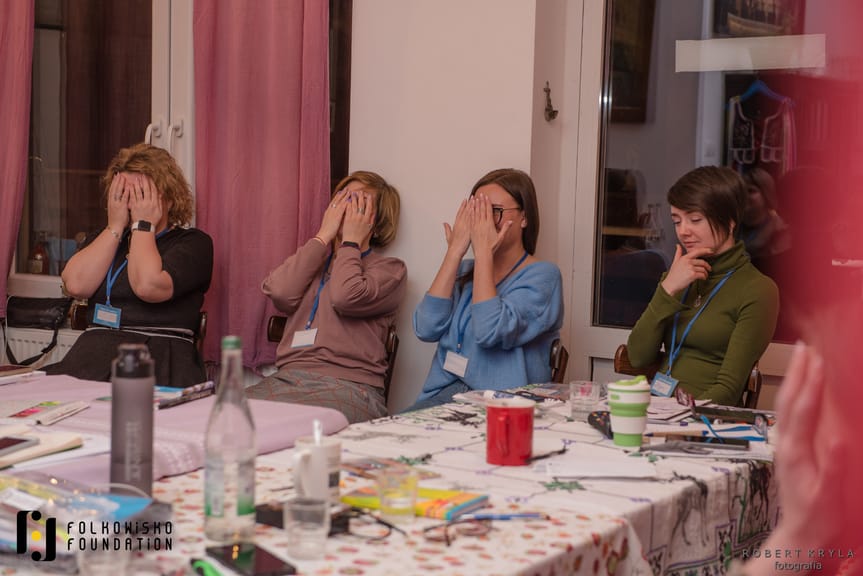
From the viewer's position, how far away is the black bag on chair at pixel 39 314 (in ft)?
13.8

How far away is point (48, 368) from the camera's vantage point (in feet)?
11.2

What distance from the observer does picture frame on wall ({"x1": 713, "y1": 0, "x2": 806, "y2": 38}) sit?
11.1ft

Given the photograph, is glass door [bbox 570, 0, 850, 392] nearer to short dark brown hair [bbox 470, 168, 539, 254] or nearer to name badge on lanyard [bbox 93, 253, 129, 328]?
short dark brown hair [bbox 470, 168, 539, 254]

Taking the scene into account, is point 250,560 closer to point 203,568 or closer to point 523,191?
point 203,568

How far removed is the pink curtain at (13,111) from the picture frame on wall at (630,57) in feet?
7.82

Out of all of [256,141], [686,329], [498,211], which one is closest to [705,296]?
[686,329]

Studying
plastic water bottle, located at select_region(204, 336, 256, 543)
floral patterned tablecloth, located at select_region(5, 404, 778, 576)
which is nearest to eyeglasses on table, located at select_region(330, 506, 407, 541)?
floral patterned tablecloth, located at select_region(5, 404, 778, 576)

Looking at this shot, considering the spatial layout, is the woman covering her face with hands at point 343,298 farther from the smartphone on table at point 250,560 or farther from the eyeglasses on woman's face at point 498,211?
the smartphone on table at point 250,560

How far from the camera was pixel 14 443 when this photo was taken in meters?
1.70

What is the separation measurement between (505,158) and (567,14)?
636mm

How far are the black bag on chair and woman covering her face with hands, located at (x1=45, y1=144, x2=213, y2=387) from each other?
58 centimetres

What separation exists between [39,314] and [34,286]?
33 cm

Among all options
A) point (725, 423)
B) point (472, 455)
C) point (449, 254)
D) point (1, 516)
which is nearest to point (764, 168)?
point (449, 254)

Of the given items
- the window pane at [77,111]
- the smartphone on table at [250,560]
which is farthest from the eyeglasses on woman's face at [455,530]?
the window pane at [77,111]
